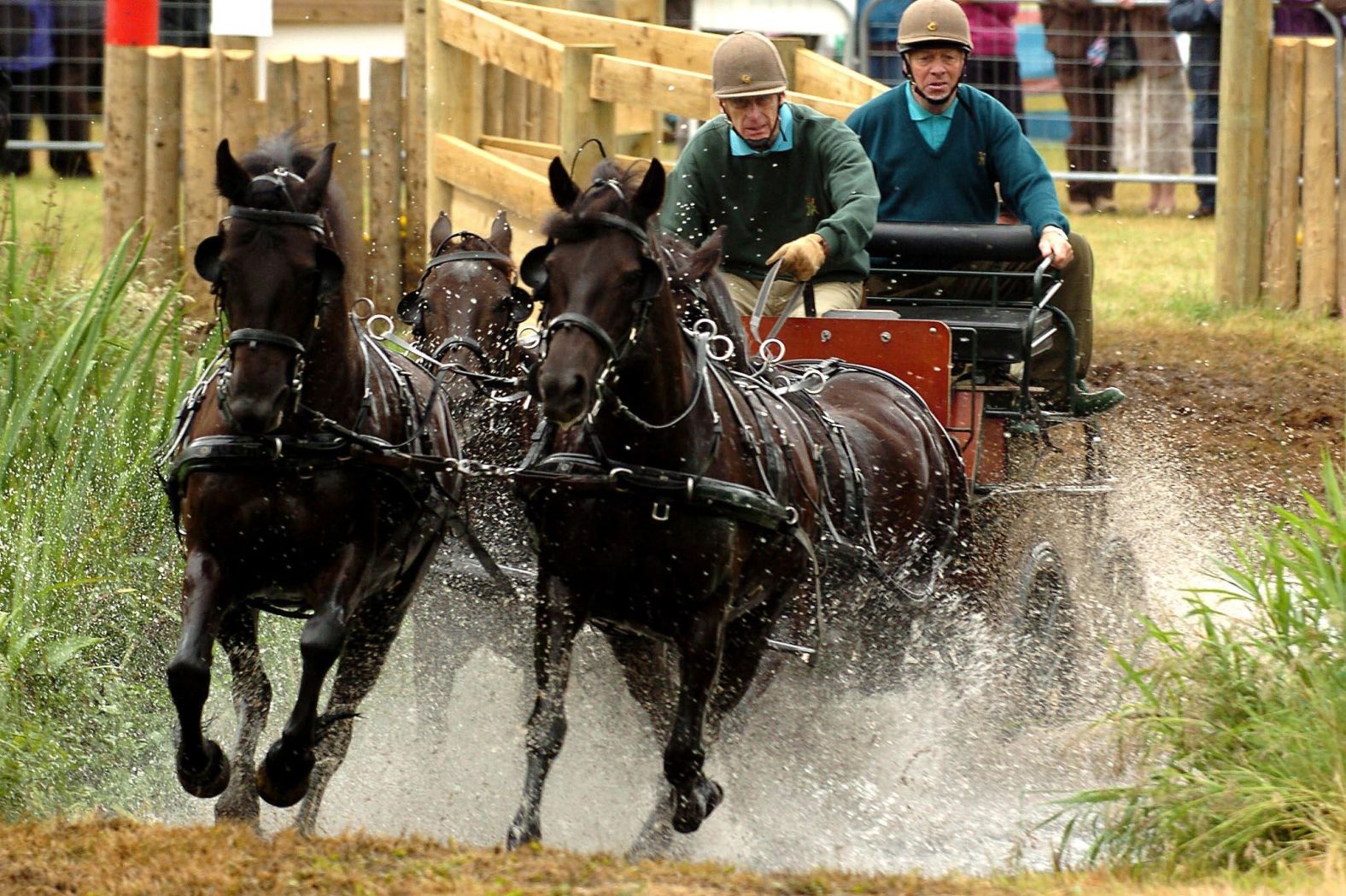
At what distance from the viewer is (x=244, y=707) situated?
5363mm

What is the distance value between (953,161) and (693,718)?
306 centimetres

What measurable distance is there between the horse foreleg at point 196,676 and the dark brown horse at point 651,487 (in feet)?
2.60

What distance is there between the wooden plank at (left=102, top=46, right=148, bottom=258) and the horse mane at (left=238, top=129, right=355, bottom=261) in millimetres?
6058

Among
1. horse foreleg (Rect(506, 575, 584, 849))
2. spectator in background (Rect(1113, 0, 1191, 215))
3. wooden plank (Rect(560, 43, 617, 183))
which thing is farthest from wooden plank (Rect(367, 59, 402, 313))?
spectator in background (Rect(1113, 0, 1191, 215))

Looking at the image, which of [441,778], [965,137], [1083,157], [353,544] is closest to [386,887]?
[353,544]

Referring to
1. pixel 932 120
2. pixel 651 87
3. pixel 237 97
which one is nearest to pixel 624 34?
pixel 651 87

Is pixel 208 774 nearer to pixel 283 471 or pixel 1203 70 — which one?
pixel 283 471

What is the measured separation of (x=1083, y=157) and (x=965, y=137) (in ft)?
26.4

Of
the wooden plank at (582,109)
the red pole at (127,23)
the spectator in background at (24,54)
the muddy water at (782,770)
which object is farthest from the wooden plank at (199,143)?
the spectator in background at (24,54)

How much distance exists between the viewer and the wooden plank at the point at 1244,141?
10.9 m

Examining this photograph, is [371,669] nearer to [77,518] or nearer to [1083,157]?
[77,518]

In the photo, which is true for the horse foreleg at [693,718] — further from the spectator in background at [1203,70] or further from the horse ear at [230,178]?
the spectator in background at [1203,70]

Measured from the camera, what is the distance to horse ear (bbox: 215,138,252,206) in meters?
4.54

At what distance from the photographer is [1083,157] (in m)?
14.9
